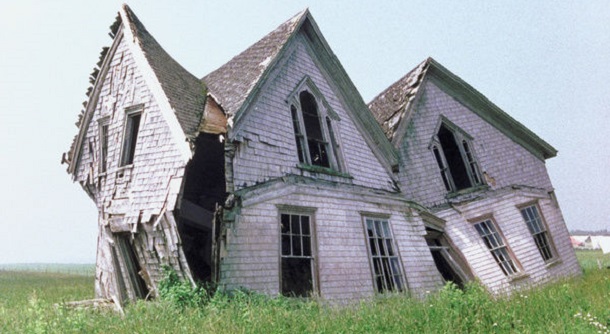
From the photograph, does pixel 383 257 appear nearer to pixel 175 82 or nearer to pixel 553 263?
pixel 175 82

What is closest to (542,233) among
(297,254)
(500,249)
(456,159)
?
(500,249)

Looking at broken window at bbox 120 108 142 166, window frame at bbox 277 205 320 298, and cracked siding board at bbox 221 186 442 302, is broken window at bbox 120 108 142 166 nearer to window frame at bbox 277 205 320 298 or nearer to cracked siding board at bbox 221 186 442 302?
cracked siding board at bbox 221 186 442 302

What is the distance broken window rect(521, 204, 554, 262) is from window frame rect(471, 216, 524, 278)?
182cm

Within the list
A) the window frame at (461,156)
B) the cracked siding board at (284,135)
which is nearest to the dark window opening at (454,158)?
the window frame at (461,156)

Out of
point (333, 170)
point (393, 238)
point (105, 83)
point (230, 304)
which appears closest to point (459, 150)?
point (393, 238)

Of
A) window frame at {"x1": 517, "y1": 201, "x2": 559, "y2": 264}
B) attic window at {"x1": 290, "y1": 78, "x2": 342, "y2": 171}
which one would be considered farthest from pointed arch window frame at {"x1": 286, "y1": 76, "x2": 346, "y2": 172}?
window frame at {"x1": 517, "y1": 201, "x2": 559, "y2": 264}

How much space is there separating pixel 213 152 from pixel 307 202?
14.4ft

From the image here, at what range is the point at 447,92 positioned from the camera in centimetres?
1516

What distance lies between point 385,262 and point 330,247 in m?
2.00

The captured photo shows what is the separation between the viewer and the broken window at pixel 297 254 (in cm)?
890

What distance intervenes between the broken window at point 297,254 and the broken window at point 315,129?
82.2 inches

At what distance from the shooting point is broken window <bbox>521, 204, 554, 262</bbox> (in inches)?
565

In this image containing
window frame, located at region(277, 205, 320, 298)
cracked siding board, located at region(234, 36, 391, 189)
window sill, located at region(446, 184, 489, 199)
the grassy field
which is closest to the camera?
the grassy field

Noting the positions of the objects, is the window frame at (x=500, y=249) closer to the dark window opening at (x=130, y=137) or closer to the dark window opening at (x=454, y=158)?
the dark window opening at (x=454, y=158)
